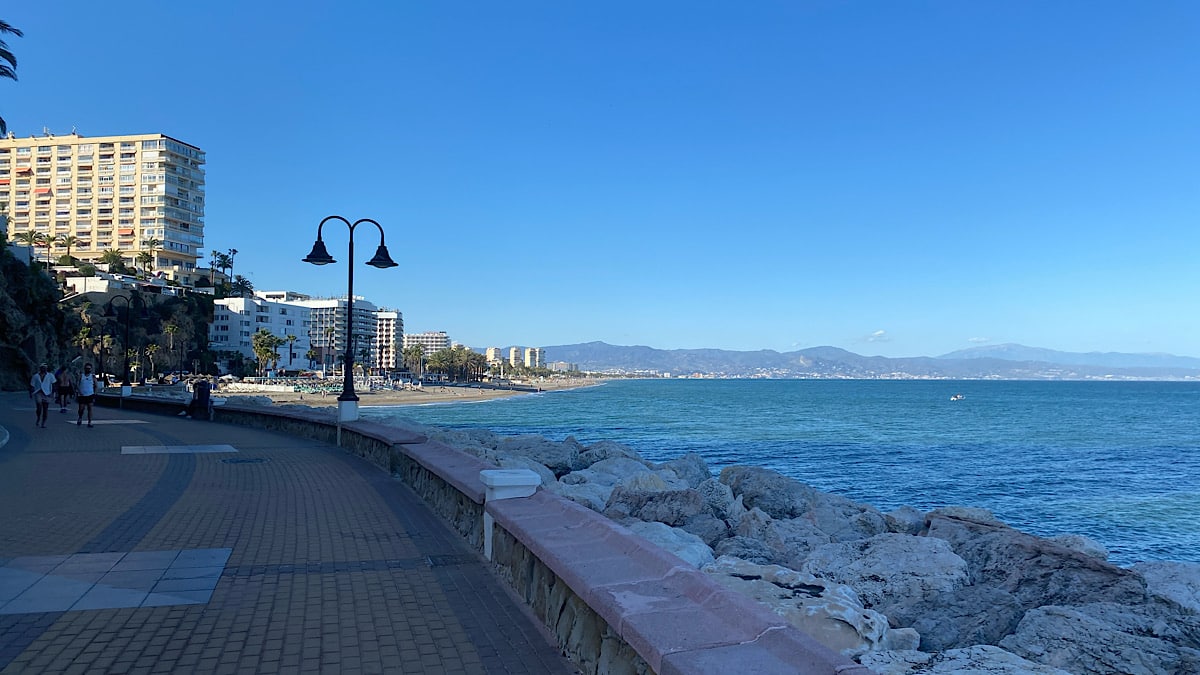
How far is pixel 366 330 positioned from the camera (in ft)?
609

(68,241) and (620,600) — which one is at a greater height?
(68,241)

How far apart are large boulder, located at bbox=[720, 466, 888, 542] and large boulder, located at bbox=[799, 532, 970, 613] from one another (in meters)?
3.08

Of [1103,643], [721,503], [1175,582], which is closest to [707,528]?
[721,503]

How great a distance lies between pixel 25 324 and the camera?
52938 millimetres

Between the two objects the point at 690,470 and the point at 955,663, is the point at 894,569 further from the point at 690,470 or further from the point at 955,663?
the point at 690,470

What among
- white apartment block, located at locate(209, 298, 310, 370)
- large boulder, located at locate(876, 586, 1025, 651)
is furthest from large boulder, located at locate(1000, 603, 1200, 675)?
white apartment block, located at locate(209, 298, 310, 370)

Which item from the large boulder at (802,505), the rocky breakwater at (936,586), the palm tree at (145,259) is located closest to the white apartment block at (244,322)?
the palm tree at (145,259)

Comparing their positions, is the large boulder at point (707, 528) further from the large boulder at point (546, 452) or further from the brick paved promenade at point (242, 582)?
the large boulder at point (546, 452)

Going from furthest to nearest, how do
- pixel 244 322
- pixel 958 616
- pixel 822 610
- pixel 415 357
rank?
pixel 415 357 < pixel 244 322 < pixel 958 616 < pixel 822 610

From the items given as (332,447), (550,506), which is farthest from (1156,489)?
(550,506)

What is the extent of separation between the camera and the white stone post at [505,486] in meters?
6.16

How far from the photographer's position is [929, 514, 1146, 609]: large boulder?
7.23 metres

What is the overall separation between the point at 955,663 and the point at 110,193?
6099 inches

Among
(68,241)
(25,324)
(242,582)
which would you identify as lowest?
(242,582)
